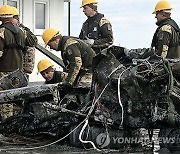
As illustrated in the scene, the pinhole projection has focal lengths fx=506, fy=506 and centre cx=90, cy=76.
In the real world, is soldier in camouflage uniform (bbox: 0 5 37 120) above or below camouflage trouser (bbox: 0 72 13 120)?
above

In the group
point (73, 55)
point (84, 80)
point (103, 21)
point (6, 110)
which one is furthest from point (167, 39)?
point (6, 110)

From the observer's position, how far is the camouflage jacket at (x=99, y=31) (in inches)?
359

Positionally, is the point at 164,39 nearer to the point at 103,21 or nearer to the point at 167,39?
the point at 167,39

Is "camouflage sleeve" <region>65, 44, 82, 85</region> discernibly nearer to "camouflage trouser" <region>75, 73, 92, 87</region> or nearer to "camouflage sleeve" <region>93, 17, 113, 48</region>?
"camouflage trouser" <region>75, 73, 92, 87</region>

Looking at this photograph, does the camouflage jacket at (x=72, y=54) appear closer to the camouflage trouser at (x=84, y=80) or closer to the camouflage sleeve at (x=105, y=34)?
the camouflage trouser at (x=84, y=80)

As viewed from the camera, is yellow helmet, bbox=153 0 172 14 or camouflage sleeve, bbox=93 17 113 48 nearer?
yellow helmet, bbox=153 0 172 14

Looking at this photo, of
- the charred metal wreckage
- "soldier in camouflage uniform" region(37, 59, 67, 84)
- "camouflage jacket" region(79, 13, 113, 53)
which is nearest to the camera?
the charred metal wreckage

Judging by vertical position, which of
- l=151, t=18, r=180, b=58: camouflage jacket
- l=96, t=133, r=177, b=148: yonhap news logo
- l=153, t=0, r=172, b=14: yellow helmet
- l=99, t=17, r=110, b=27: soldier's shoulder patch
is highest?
l=153, t=0, r=172, b=14: yellow helmet

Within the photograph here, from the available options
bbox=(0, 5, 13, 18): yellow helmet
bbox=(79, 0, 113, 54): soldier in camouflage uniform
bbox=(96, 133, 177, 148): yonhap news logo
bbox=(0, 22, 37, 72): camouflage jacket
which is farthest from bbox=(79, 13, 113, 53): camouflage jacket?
bbox=(96, 133, 177, 148): yonhap news logo

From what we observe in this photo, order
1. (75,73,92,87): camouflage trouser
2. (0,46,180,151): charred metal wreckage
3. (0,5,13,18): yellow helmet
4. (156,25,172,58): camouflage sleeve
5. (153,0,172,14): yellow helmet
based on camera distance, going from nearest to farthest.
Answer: (0,46,180,151): charred metal wreckage < (75,73,92,87): camouflage trouser < (0,5,13,18): yellow helmet < (156,25,172,58): camouflage sleeve < (153,0,172,14): yellow helmet

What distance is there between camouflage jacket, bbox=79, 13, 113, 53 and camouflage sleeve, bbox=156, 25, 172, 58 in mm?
1058

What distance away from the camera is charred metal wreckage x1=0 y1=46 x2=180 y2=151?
6.21 m

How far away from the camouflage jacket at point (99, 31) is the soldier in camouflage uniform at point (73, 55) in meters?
1.15

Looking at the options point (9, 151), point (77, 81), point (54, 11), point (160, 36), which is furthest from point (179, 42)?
point (54, 11)
